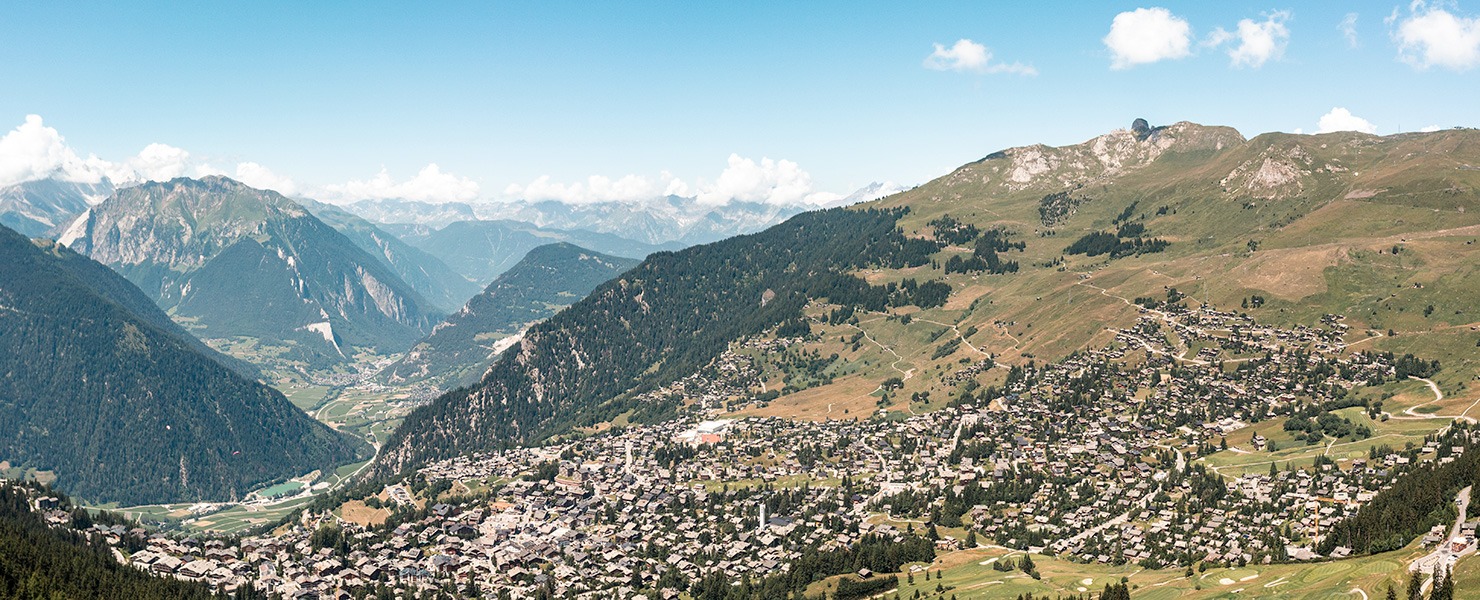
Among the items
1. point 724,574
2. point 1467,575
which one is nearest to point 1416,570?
point 1467,575

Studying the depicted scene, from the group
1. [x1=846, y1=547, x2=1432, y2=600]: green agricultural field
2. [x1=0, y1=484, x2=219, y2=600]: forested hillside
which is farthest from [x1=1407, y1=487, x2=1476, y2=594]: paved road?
[x1=0, y1=484, x2=219, y2=600]: forested hillside

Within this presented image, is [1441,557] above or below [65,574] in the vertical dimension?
below

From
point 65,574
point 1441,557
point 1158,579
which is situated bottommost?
point 1158,579

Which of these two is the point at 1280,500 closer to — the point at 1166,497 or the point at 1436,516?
the point at 1166,497

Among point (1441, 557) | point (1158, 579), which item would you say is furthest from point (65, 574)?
point (1441, 557)

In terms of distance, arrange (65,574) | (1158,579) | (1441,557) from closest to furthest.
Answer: (1441,557)
(1158,579)
(65,574)

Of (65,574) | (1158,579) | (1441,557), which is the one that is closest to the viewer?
(1441,557)

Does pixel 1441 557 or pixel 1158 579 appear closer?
pixel 1441 557

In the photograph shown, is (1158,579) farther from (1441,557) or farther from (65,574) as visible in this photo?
(65,574)

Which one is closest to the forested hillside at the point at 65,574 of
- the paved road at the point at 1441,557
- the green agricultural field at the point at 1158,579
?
the green agricultural field at the point at 1158,579

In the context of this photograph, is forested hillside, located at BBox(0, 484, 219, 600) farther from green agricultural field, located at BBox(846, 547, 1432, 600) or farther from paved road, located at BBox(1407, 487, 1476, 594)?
paved road, located at BBox(1407, 487, 1476, 594)

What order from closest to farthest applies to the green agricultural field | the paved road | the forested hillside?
1. the paved road
2. the green agricultural field
3. the forested hillside

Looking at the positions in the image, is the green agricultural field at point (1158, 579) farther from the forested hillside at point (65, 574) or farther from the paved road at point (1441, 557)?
the forested hillside at point (65, 574)
